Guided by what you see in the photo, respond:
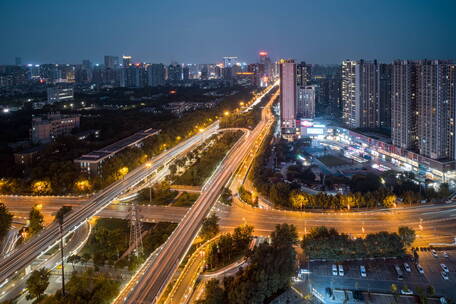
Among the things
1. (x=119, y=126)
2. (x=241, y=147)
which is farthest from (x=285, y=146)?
(x=119, y=126)

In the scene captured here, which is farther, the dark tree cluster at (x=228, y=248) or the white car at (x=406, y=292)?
the dark tree cluster at (x=228, y=248)

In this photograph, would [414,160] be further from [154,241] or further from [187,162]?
[154,241]

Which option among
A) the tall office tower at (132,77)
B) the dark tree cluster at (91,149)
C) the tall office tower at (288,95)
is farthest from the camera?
the tall office tower at (132,77)

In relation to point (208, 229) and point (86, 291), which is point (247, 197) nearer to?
point (208, 229)

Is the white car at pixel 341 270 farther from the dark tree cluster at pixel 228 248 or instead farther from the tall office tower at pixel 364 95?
the tall office tower at pixel 364 95

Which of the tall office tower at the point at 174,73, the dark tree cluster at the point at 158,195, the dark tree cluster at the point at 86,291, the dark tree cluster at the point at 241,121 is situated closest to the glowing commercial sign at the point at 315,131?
the dark tree cluster at the point at 241,121

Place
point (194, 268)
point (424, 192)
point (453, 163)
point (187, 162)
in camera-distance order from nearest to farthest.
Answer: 1. point (194, 268)
2. point (424, 192)
3. point (453, 163)
4. point (187, 162)

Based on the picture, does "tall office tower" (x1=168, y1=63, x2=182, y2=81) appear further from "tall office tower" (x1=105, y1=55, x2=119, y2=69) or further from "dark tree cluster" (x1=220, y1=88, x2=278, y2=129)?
"dark tree cluster" (x1=220, y1=88, x2=278, y2=129)
